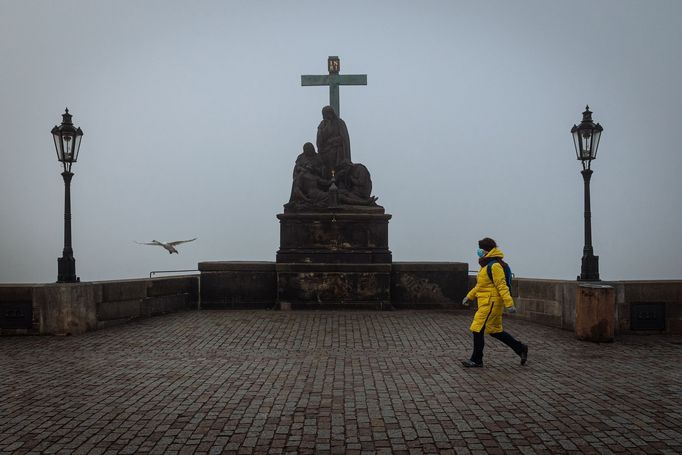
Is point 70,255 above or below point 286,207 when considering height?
below

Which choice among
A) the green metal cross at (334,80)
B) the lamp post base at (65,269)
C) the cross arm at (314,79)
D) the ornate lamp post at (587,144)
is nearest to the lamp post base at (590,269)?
the ornate lamp post at (587,144)

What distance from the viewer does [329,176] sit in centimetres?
1709

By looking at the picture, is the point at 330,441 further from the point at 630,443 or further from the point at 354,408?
the point at 630,443

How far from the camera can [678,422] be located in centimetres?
558

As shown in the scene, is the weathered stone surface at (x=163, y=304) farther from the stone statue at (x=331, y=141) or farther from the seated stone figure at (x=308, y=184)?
the stone statue at (x=331, y=141)

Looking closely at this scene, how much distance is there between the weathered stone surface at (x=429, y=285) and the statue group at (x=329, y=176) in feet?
6.78

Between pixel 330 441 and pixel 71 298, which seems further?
pixel 71 298

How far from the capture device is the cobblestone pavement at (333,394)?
16.7 ft

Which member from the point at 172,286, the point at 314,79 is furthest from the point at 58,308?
the point at 314,79

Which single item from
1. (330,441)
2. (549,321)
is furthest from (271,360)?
(549,321)

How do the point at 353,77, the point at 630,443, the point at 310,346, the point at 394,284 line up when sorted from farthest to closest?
the point at 353,77 < the point at 394,284 < the point at 310,346 < the point at 630,443

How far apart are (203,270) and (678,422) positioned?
11790 millimetres

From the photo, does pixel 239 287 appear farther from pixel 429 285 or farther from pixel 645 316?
pixel 645 316

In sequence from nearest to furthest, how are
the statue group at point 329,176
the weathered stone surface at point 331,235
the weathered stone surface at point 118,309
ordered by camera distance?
the weathered stone surface at point 118,309 → the weathered stone surface at point 331,235 → the statue group at point 329,176
